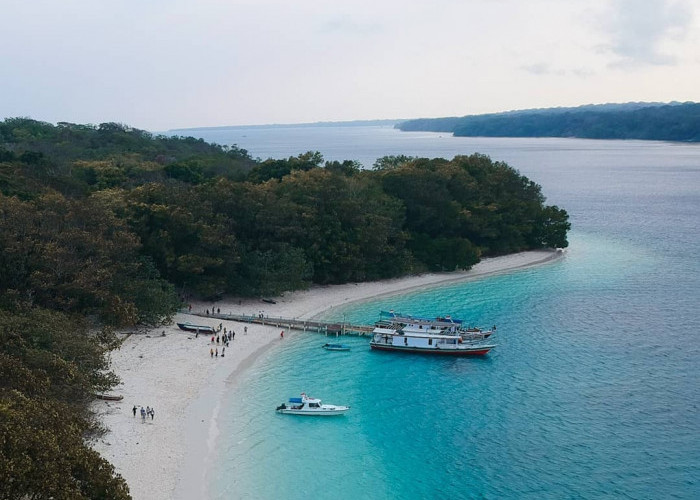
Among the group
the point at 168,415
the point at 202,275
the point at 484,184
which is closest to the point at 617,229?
the point at 484,184

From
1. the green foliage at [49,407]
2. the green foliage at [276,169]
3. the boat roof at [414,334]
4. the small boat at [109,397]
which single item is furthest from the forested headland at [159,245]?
the boat roof at [414,334]

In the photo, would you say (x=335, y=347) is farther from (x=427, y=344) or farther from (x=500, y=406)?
(x=500, y=406)

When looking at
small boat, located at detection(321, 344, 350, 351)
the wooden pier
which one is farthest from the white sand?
small boat, located at detection(321, 344, 350, 351)

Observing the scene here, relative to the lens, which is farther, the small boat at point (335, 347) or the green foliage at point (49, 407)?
the small boat at point (335, 347)

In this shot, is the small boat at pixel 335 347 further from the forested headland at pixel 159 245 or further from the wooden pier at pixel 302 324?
the forested headland at pixel 159 245

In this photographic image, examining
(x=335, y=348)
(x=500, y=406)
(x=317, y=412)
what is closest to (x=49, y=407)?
(x=317, y=412)

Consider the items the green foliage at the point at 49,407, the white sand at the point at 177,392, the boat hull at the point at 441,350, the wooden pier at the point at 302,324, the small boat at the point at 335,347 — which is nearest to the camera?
the green foliage at the point at 49,407

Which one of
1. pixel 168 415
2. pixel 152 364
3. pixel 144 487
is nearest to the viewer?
pixel 144 487

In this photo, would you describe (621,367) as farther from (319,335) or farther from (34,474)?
(34,474)
